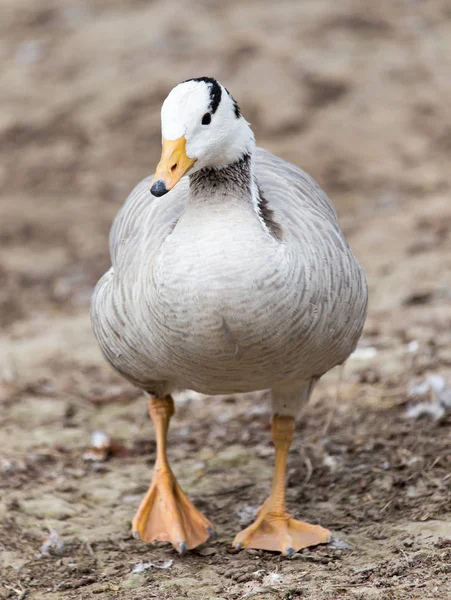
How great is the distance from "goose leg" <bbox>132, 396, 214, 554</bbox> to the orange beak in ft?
5.66

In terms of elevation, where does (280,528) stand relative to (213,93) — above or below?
below

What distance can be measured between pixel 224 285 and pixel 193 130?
631 millimetres

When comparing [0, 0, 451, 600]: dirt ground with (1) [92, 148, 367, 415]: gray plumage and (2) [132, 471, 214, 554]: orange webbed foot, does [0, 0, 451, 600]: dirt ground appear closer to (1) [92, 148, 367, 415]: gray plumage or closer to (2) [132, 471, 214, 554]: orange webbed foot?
(2) [132, 471, 214, 554]: orange webbed foot

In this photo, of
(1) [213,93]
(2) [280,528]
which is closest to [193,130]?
(1) [213,93]

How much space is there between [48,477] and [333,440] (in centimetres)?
173

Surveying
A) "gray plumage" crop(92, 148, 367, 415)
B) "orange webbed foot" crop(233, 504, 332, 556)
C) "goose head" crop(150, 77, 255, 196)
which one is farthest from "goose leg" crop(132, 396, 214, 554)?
"goose head" crop(150, 77, 255, 196)

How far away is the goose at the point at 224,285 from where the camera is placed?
3.78 m

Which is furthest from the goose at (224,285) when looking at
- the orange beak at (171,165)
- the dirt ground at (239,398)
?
the dirt ground at (239,398)

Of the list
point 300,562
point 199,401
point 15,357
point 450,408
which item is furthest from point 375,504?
point 15,357

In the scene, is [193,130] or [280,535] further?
[280,535]

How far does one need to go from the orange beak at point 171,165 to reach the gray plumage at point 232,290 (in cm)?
25

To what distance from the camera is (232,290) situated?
3.73 m

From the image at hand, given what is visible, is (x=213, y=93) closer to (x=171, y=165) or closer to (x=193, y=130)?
(x=193, y=130)

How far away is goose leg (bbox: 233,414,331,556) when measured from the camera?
182 inches
